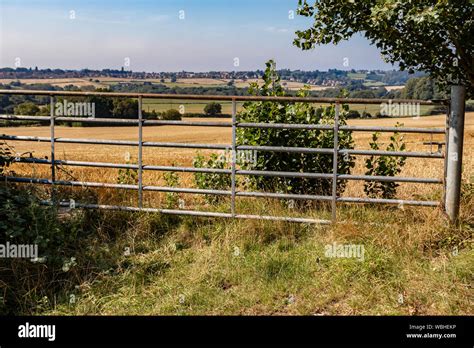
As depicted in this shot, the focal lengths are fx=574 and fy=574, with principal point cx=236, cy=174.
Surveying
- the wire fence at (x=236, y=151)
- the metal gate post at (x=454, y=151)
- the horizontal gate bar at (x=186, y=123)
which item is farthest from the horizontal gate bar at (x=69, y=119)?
the metal gate post at (x=454, y=151)

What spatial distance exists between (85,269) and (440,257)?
4.04 metres

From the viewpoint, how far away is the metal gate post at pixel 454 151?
7.14 metres

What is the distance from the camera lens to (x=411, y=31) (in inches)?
295

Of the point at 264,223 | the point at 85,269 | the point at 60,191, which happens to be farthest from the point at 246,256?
the point at 60,191

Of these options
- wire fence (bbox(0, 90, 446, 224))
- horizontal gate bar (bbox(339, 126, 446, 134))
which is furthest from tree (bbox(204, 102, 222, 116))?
horizontal gate bar (bbox(339, 126, 446, 134))

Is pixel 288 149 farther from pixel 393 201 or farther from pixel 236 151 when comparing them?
pixel 393 201

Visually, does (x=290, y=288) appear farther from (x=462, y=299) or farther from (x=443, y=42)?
(x=443, y=42)

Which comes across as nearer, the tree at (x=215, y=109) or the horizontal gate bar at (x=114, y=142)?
the horizontal gate bar at (x=114, y=142)

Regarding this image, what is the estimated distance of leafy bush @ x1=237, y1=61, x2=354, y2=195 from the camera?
845 centimetres

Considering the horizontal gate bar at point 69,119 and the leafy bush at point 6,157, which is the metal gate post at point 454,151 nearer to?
the horizontal gate bar at point 69,119

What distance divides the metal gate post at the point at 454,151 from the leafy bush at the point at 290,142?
1.66 metres

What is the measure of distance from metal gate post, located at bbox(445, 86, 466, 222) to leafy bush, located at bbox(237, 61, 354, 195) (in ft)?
5.44

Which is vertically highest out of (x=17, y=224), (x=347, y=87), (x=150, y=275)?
(x=347, y=87)

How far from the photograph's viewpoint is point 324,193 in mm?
8430
